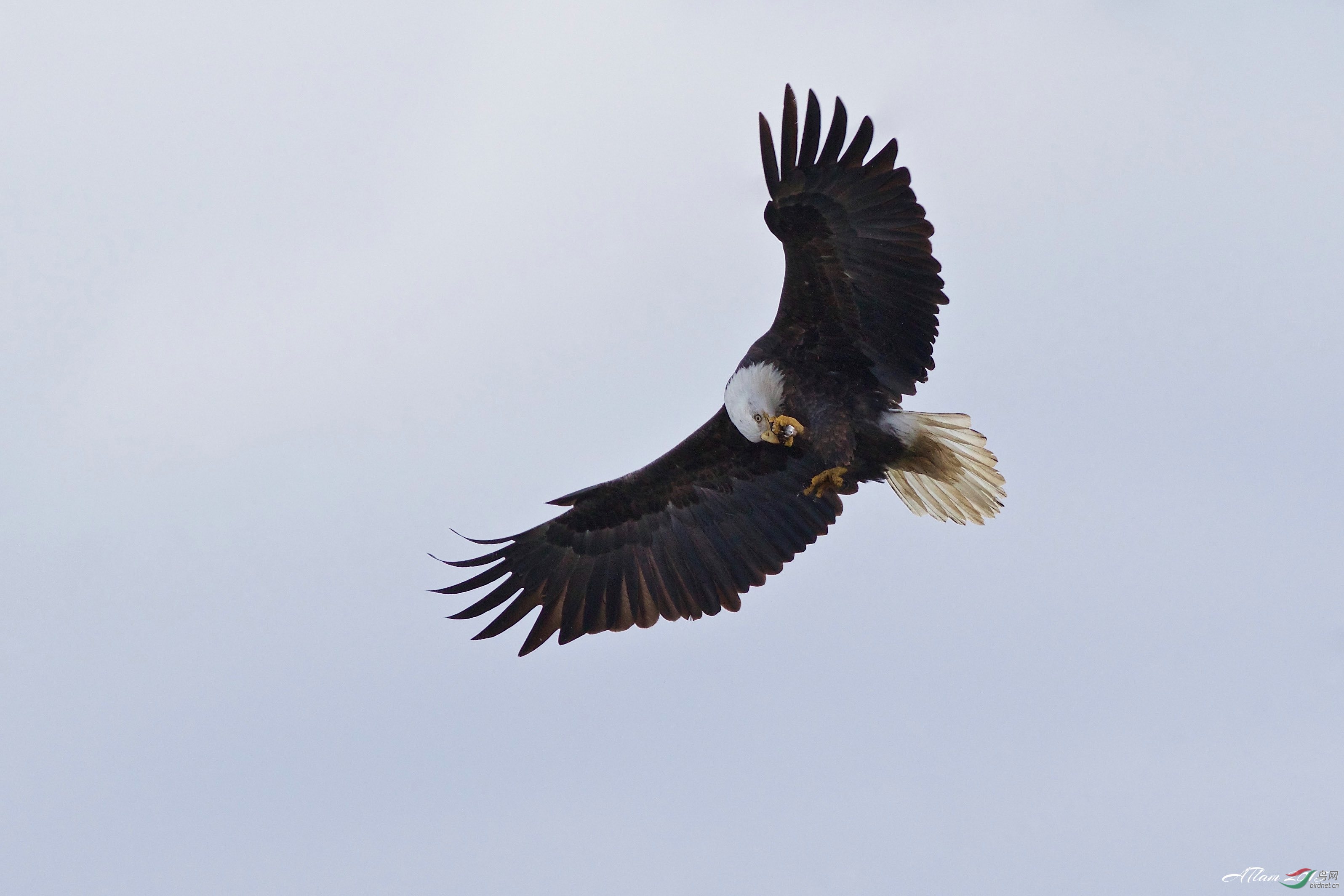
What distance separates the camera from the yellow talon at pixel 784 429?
8961mm

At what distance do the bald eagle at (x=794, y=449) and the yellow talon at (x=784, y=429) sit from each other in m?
0.02

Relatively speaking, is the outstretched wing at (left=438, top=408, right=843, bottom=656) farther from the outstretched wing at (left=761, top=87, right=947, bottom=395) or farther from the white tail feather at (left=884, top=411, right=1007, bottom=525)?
the outstretched wing at (left=761, top=87, right=947, bottom=395)

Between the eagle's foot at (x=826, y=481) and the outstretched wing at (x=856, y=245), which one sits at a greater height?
the outstretched wing at (x=856, y=245)

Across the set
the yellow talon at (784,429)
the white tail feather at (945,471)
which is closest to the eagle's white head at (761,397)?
the yellow talon at (784,429)

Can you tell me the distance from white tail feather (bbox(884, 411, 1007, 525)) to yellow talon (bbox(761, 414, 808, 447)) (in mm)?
547

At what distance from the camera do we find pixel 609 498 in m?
10.2

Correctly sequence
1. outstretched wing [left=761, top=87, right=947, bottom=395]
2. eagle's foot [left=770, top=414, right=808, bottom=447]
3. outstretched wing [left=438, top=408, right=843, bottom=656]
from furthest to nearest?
1. outstretched wing [left=438, top=408, right=843, bottom=656]
2. eagle's foot [left=770, top=414, right=808, bottom=447]
3. outstretched wing [left=761, top=87, right=947, bottom=395]

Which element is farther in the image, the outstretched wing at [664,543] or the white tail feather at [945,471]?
the outstretched wing at [664,543]

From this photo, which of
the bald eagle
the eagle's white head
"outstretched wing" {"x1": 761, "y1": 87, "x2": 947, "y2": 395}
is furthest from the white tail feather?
the eagle's white head

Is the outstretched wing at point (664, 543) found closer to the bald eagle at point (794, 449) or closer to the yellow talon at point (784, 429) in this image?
the bald eagle at point (794, 449)

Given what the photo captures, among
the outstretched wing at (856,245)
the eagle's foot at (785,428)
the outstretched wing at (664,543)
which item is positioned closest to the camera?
the outstretched wing at (856,245)

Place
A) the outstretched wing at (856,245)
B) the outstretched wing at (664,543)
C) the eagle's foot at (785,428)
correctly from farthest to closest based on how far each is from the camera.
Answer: the outstretched wing at (664,543) < the eagle's foot at (785,428) < the outstretched wing at (856,245)

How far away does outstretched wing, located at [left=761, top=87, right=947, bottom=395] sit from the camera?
817 cm

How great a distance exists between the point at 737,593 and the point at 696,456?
0.94 m
